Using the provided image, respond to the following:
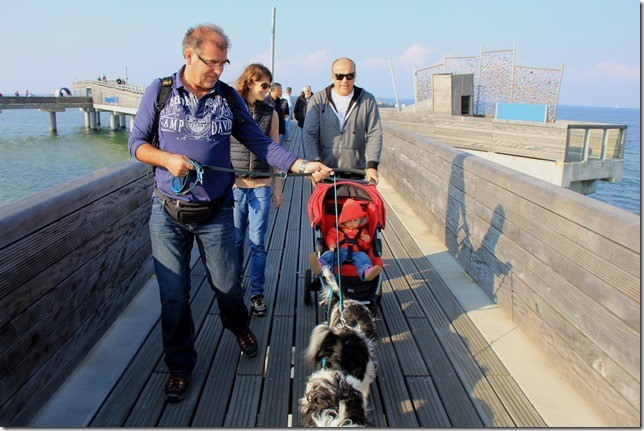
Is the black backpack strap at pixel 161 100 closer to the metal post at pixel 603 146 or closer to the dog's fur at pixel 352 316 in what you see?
the dog's fur at pixel 352 316

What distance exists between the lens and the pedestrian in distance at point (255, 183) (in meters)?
4.07

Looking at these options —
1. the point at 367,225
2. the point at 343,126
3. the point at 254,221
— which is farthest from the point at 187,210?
the point at 343,126

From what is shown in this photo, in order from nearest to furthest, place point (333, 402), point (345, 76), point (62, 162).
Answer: point (333, 402) → point (345, 76) → point (62, 162)

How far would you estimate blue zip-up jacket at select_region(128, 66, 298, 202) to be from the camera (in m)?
2.94

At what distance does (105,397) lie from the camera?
120 inches

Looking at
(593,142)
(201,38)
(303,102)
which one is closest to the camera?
(201,38)

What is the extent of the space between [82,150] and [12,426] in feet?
138

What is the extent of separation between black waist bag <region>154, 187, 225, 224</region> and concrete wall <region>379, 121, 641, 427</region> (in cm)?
239

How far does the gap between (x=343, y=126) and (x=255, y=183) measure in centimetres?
113

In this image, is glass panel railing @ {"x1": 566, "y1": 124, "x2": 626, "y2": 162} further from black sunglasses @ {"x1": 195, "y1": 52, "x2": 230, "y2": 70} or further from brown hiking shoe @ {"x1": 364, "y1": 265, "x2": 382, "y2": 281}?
black sunglasses @ {"x1": 195, "y1": 52, "x2": 230, "y2": 70}

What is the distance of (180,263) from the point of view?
3148 mm

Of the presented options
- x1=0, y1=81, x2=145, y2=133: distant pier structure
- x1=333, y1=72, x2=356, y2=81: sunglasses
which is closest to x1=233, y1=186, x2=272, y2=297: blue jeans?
x1=333, y1=72, x2=356, y2=81: sunglasses

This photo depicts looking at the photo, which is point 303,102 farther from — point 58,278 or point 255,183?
point 58,278

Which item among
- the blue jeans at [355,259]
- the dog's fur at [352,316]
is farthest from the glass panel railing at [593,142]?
the dog's fur at [352,316]
